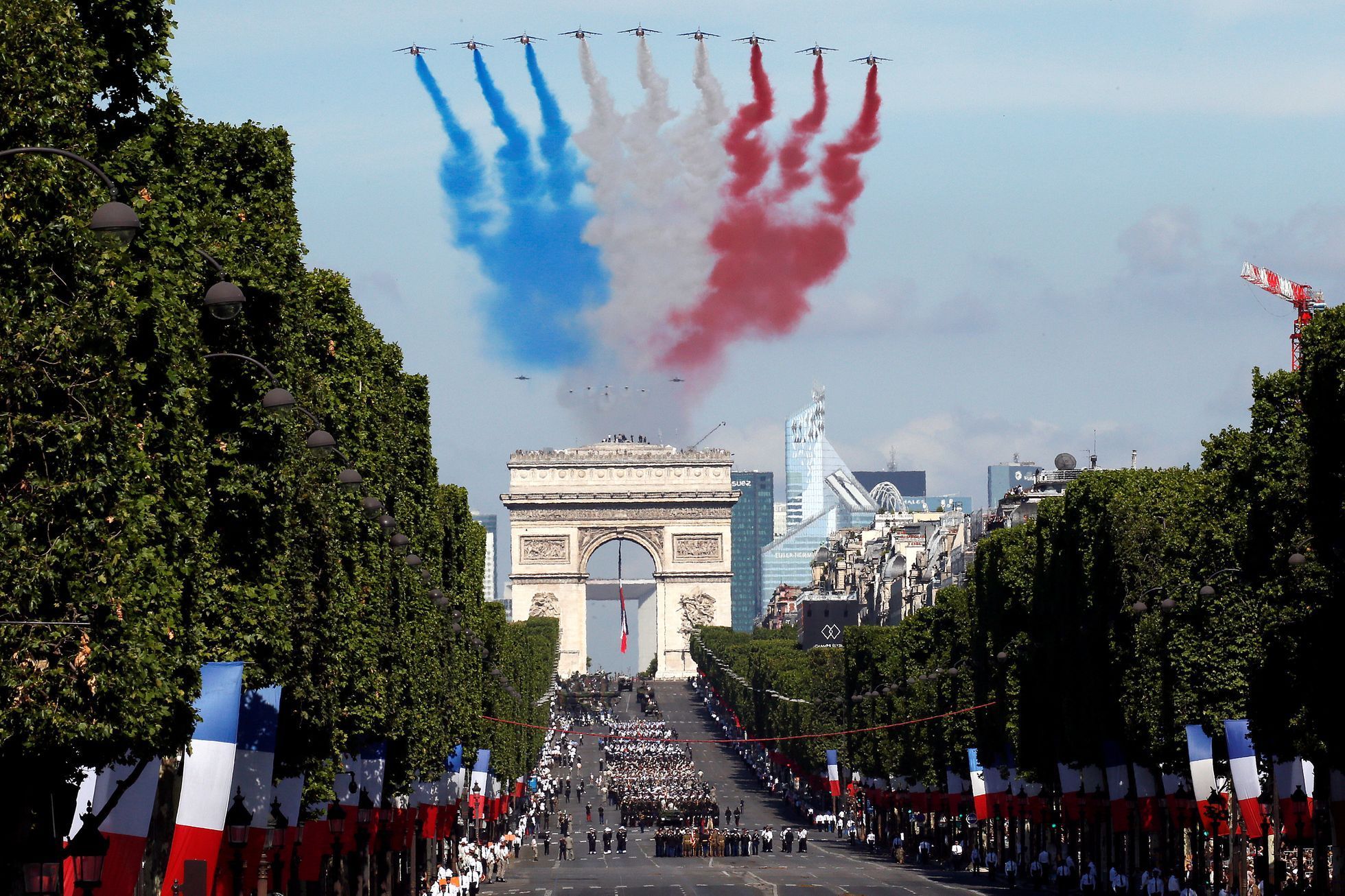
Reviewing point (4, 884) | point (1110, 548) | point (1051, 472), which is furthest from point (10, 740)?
point (1051, 472)

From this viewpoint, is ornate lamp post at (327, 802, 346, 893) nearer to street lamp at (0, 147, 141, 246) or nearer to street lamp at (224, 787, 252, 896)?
street lamp at (224, 787, 252, 896)

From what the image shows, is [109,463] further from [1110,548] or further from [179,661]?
[1110,548]

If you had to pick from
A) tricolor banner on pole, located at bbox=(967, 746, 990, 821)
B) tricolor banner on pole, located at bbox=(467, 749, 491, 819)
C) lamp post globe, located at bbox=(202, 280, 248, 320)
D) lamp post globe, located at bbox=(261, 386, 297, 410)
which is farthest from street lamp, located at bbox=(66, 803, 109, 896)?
tricolor banner on pole, located at bbox=(967, 746, 990, 821)

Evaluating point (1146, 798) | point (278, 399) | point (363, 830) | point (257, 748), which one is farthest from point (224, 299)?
point (1146, 798)

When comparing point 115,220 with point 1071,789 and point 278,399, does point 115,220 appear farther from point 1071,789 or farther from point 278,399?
point 1071,789

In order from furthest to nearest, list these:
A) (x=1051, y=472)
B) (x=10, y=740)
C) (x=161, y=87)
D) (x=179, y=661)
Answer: (x=1051, y=472) → (x=161, y=87) → (x=179, y=661) → (x=10, y=740)

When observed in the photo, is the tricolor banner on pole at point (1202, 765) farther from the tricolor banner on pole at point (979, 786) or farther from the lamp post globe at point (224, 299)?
the lamp post globe at point (224, 299)
